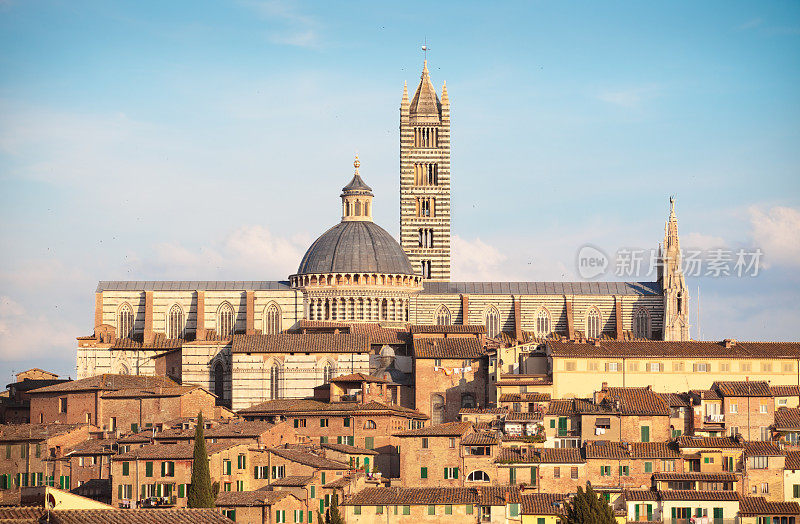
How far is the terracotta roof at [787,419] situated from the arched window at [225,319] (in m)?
32.5

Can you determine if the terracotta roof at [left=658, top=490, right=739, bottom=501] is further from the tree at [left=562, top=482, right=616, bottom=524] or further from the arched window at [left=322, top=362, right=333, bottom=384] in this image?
the arched window at [left=322, top=362, right=333, bottom=384]

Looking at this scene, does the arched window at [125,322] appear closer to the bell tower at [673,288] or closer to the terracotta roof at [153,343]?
the terracotta roof at [153,343]

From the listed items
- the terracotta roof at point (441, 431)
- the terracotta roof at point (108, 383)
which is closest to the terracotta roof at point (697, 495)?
the terracotta roof at point (441, 431)

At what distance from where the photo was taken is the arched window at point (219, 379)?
87.9 m

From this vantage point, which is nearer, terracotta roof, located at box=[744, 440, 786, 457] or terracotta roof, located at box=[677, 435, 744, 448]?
terracotta roof, located at box=[744, 440, 786, 457]

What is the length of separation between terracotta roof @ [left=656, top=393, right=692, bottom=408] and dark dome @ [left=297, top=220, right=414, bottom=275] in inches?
900

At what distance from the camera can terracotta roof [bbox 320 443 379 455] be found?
69.3 metres

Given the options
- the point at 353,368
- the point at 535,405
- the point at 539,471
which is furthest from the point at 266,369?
the point at 539,471

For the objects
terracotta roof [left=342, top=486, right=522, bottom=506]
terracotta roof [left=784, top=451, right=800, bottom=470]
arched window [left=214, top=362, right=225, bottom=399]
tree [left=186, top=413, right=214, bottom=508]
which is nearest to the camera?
tree [left=186, top=413, right=214, bottom=508]

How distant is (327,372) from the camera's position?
83875 mm

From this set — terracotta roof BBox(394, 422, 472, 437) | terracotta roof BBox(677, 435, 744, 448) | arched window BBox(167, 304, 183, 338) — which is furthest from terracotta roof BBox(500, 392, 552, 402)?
arched window BBox(167, 304, 183, 338)

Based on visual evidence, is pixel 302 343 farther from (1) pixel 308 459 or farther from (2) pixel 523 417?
(1) pixel 308 459

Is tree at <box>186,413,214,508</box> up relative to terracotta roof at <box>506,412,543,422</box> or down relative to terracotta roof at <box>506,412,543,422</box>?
down

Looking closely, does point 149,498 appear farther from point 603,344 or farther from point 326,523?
point 603,344
